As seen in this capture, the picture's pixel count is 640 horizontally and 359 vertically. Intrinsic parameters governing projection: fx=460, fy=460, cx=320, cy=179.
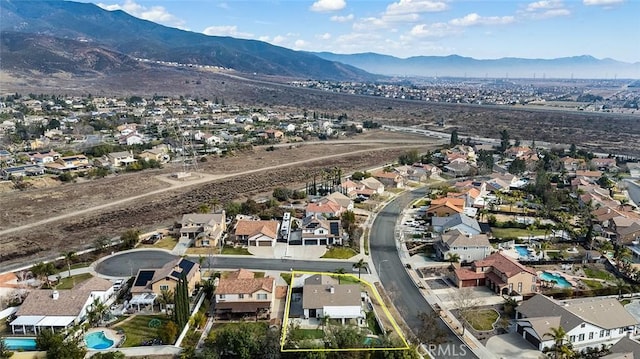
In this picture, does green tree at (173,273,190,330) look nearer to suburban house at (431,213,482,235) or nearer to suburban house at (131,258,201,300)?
suburban house at (131,258,201,300)

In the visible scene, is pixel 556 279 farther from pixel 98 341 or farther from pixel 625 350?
pixel 98 341

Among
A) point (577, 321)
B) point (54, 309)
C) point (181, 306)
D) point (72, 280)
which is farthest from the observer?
point (72, 280)

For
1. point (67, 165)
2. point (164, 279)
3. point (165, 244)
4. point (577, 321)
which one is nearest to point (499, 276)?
point (577, 321)

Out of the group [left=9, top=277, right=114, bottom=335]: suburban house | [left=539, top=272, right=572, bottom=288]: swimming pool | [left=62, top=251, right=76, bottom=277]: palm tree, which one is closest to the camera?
[left=9, top=277, right=114, bottom=335]: suburban house

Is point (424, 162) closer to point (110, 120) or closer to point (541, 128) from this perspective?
point (541, 128)

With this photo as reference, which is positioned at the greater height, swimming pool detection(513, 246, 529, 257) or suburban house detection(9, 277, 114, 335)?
suburban house detection(9, 277, 114, 335)

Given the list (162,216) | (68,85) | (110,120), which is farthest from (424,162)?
(68,85)

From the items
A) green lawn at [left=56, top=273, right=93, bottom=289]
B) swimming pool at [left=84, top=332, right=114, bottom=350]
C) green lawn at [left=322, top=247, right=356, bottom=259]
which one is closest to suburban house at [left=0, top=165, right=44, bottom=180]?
green lawn at [left=56, top=273, right=93, bottom=289]
